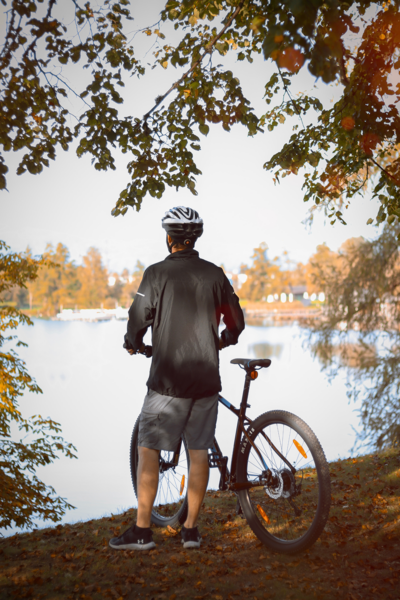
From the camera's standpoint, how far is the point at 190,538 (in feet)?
9.85

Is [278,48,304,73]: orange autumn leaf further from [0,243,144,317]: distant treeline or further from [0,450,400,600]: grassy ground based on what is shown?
[0,243,144,317]: distant treeline

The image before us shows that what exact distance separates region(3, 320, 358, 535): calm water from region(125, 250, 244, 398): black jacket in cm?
1098

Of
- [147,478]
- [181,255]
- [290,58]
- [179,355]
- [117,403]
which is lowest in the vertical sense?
[117,403]

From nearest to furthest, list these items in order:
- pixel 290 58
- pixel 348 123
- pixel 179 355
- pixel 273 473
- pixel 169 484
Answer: pixel 290 58 < pixel 179 355 < pixel 273 473 < pixel 169 484 < pixel 348 123

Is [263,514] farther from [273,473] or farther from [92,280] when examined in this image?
[92,280]

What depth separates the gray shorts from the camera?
2.80 m

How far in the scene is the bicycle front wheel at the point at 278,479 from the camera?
2746 mm

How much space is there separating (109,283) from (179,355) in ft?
221

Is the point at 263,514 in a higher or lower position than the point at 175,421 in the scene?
lower

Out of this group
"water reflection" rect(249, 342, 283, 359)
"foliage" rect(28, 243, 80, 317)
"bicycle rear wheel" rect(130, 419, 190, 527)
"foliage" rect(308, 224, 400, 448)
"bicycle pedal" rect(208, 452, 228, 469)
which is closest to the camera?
"bicycle pedal" rect(208, 452, 228, 469)

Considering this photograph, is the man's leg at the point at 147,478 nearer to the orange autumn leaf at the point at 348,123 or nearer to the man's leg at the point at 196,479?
the man's leg at the point at 196,479

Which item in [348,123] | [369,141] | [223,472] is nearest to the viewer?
[223,472]

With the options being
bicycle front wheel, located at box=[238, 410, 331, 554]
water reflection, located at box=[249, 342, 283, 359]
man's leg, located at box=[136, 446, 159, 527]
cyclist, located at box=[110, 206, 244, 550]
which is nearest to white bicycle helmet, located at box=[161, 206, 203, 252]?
cyclist, located at box=[110, 206, 244, 550]

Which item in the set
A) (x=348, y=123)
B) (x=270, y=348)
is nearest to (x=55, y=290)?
(x=270, y=348)
